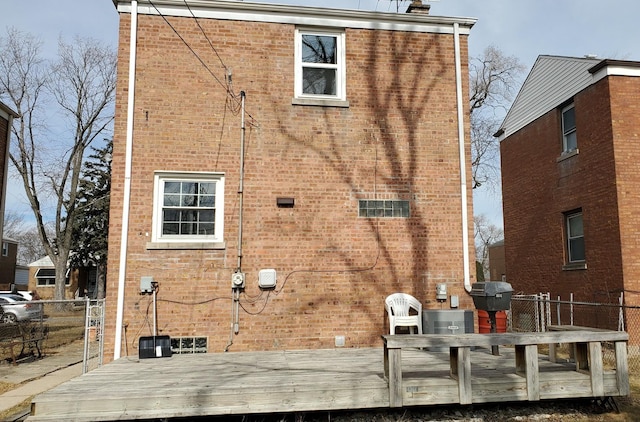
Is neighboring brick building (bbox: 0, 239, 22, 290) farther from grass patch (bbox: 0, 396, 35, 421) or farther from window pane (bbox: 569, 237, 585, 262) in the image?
window pane (bbox: 569, 237, 585, 262)

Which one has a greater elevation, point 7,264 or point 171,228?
point 171,228

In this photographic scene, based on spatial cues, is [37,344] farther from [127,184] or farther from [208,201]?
[208,201]

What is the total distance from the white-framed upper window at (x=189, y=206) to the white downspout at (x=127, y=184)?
1.48 feet

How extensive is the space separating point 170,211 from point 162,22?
3.35 meters

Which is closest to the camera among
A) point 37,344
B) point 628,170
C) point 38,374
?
point 38,374

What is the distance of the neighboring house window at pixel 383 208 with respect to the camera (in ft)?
27.1

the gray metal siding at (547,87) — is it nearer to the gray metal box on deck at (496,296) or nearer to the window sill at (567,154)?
the window sill at (567,154)

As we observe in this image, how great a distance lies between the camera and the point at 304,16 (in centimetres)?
847

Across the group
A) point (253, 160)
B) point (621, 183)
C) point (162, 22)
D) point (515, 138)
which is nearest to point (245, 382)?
point (253, 160)

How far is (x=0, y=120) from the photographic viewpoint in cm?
1405

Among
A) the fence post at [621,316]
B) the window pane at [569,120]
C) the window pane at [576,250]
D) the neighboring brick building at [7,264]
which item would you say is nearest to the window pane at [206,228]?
the fence post at [621,316]

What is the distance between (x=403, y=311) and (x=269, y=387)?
3.52 metres

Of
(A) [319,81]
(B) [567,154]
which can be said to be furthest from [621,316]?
(A) [319,81]

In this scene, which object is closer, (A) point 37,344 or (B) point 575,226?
(A) point 37,344
